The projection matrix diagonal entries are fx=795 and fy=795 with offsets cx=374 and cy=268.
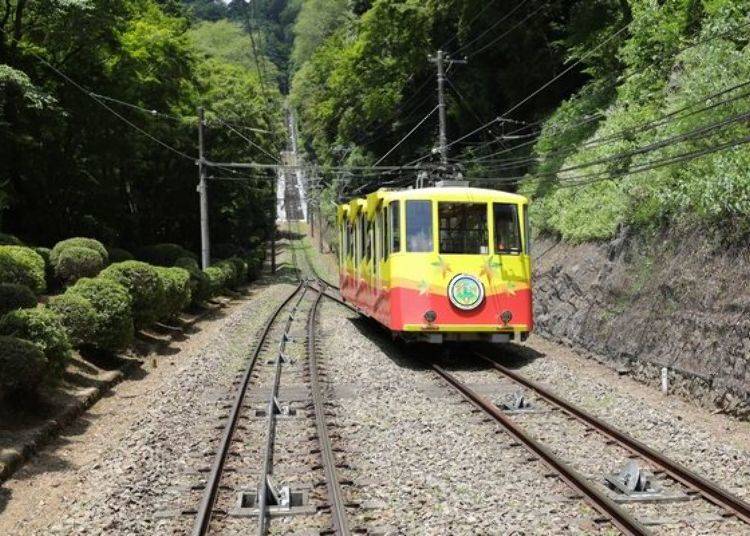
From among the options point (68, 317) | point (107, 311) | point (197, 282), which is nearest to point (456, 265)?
point (107, 311)

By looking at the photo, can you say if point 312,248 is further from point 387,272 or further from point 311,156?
point 387,272

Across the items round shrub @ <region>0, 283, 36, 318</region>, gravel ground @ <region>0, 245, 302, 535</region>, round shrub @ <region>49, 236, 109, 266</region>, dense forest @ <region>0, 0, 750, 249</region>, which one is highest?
dense forest @ <region>0, 0, 750, 249</region>

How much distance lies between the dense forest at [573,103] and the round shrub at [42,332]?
29.3 feet

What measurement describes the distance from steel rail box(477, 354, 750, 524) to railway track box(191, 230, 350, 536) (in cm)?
316

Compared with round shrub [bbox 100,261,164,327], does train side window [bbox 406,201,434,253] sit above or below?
above

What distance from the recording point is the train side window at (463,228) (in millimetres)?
14141

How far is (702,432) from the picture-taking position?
929 cm

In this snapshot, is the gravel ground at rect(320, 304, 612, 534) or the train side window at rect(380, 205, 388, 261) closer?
the gravel ground at rect(320, 304, 612, 534)

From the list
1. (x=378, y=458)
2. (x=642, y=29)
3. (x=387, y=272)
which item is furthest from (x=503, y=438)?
(x=642, y=29)

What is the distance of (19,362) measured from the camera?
31.7 ft

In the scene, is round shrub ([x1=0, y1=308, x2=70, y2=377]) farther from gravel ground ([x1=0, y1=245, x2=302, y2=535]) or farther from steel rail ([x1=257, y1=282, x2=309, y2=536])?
steel rail ([x1=257, y1=282, x2=309, y2=536])

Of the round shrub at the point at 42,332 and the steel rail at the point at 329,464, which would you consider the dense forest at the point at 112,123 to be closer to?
the round shrub at the point at 42,332

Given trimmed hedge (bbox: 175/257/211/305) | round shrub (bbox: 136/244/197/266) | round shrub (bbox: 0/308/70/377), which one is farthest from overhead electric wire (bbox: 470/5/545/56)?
round shrub (bbox: 0/308/70/377)

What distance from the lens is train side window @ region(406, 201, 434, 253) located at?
13984 mm
